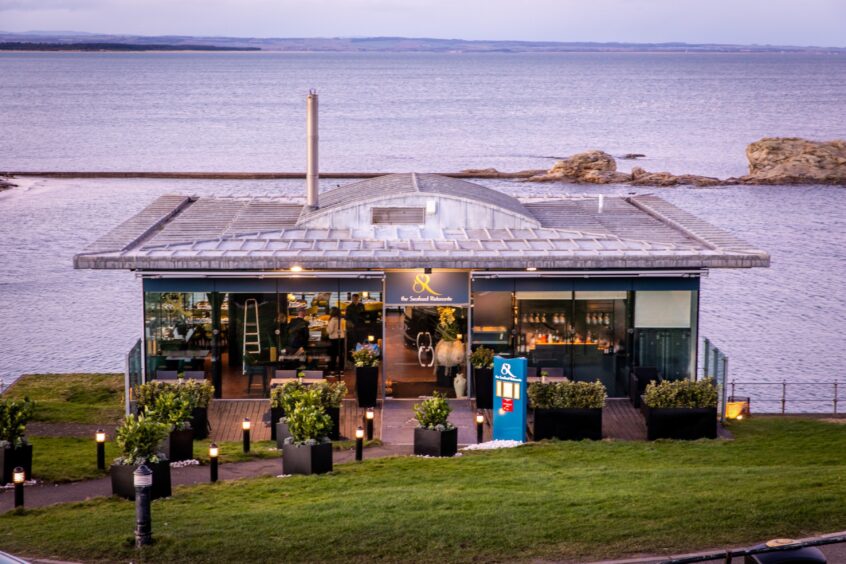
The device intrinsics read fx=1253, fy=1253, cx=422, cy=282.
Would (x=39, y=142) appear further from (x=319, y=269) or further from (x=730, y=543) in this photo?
(x=730, y=543)

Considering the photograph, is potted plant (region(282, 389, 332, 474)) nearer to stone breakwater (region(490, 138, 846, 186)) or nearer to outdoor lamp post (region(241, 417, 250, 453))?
outdoor lamp post (region(241, 417, 250, 453))

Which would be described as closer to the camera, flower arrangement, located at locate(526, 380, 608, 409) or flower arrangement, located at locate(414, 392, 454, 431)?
flower arrangement, located at locate(414, 392, 454, 431)

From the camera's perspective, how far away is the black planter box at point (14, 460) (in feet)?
62.9

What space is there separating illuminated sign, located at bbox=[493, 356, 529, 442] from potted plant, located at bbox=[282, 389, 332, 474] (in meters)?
4.44

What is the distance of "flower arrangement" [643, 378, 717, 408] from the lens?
23.4m

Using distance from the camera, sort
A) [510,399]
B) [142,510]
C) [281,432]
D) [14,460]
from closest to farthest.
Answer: [142,510] < [14,460] < [281,432] < [510,399]

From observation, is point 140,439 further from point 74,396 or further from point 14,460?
point 74,396

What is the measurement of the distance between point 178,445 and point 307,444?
2.72m

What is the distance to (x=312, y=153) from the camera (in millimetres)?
32219

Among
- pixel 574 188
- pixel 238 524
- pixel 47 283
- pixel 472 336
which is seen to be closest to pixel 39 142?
pixel 574 188

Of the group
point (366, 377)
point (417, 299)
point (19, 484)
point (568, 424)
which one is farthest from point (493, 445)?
point (19, 484)

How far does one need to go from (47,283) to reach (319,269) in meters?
39.1

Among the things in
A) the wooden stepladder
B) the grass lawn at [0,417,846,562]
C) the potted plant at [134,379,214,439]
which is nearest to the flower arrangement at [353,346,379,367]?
the wooden stepladder

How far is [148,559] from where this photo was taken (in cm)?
1441
